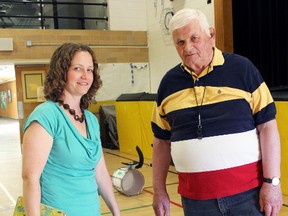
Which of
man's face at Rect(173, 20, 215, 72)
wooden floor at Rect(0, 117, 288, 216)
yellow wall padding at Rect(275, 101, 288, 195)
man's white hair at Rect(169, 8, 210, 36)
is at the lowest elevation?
wooden floor at Rect(0, 117, 288, 216)

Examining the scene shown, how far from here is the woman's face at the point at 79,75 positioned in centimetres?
157

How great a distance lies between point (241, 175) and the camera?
60.7 inches

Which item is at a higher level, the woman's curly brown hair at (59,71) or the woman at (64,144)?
the woman's curly brown hair at (59,71)

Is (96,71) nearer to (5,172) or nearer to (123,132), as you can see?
(5,172)

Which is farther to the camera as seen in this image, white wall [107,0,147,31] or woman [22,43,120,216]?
white wall [107,0,147,31]

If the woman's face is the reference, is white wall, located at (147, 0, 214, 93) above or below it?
above

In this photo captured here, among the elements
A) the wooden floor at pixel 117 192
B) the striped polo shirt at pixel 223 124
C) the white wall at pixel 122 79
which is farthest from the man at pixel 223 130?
the white wall at pixel 122 79

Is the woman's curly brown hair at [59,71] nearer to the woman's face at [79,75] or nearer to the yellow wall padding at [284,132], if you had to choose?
the woman's face at [79,75]

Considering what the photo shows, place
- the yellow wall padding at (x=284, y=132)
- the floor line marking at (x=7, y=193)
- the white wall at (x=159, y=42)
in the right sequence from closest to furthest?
the yellow wall padding at (x=284, y=132) → the floor line marking at (x=7, y=193) → the white wall at (x=159, y=42)

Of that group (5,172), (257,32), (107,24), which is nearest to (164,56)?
(107,24)

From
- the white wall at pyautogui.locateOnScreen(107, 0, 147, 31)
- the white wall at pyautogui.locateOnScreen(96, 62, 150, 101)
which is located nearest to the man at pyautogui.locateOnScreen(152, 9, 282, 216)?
the white wall at pyautogui.locateOnScreen(96, 62, 150, 101)

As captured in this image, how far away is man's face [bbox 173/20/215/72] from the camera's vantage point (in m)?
1.56

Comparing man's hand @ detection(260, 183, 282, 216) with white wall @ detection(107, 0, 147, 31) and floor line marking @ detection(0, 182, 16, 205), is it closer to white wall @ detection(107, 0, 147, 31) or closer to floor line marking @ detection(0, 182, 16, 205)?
floor line marking @ detection(0, 182, 16, 205)

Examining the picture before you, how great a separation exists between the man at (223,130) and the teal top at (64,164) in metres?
0.42
